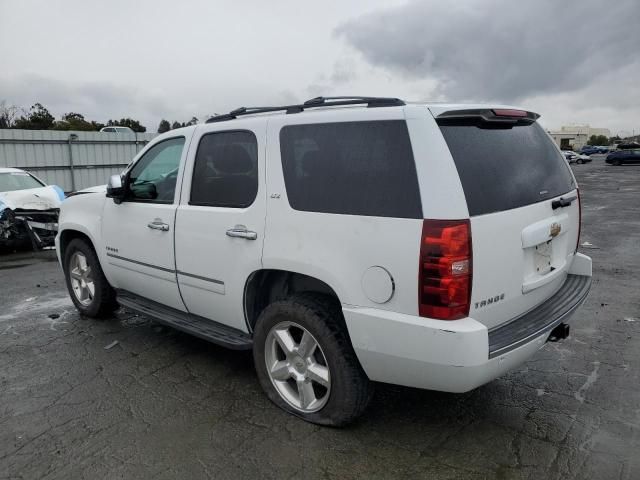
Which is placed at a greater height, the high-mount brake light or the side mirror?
the high-mount brake light

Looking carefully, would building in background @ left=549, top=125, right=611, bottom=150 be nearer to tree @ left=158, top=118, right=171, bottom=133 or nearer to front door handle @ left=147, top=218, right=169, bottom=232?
tree @ left=158, top=118, right=171, bottom=133

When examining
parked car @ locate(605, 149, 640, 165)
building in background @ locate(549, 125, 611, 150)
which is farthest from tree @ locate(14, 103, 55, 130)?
building in background @ locate(549, 125, 611, 150)

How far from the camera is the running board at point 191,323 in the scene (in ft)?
11.8

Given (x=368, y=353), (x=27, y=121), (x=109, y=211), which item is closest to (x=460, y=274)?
(x=368, y=353)

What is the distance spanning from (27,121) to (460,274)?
50010 mm

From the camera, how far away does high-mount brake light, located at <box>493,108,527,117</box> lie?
2.98 m

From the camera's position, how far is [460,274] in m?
2.59

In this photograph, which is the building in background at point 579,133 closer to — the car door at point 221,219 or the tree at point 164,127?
the tree at point 164,127

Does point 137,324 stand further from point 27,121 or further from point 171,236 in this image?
point 27,121

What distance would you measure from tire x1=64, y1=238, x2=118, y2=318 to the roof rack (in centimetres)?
205

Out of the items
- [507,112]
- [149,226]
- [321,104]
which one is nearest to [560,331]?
[507,112]

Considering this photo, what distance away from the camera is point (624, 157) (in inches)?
1989

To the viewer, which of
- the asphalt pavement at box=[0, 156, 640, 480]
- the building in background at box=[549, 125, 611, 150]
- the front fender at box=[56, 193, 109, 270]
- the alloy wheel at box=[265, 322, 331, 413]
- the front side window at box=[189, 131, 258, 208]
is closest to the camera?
the asphalt pavement at box=[0, 156, 640, 480]

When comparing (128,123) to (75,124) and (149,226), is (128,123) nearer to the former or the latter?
(75,124)
